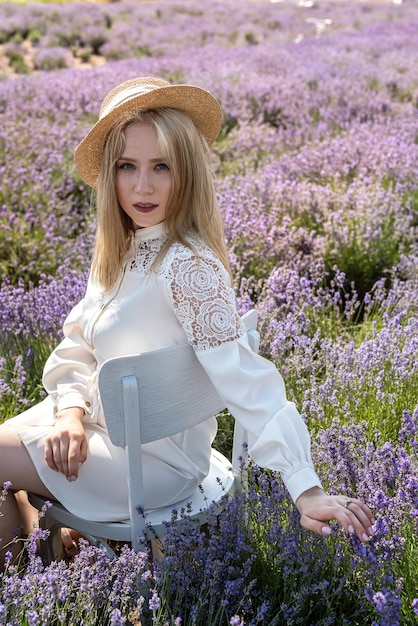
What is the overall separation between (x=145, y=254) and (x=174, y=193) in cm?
18

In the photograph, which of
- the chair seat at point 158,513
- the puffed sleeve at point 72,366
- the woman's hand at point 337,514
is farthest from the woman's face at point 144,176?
the woman's hand at point 337,514

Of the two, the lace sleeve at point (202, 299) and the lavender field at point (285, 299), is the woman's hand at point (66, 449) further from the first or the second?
the lace sleeve at point (202, 299)

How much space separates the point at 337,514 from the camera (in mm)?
1624

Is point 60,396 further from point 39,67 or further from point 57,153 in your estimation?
point 39,67

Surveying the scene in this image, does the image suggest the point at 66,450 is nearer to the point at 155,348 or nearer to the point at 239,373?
the point at 155,348

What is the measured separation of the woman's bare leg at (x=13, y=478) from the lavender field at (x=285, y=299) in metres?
0.13

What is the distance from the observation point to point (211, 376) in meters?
1.84

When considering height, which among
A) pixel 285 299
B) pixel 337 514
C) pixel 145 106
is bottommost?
pixel 285 299

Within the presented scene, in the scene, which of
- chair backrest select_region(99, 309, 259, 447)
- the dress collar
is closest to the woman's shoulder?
the dress collar

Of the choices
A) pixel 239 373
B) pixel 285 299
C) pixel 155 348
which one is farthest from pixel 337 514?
pixel 285 299

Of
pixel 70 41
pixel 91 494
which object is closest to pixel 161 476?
pixel 91 494

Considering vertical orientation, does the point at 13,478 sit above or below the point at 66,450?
below

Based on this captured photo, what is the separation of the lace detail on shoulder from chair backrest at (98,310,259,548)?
0.35m

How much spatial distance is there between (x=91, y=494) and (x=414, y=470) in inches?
34.3
